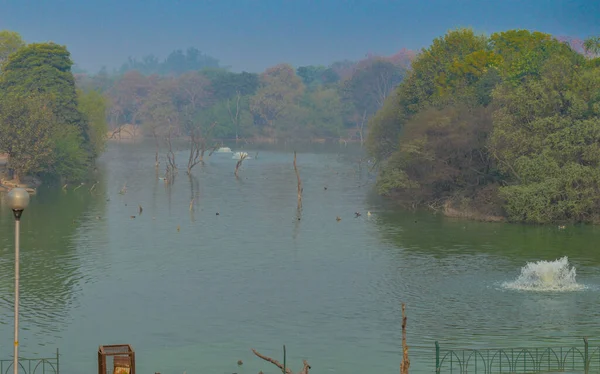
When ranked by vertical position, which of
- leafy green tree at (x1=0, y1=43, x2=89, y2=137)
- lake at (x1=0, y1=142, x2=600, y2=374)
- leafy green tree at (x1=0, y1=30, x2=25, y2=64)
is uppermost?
leafy green tree at (x1=0, y1=30, x2=25, y2=64)

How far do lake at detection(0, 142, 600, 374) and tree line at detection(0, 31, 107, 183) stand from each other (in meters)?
7.24

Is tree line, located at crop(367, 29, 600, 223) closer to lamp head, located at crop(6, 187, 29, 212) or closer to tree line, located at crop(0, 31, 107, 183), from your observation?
tree line, located at crop(0, 31, 107, 183)

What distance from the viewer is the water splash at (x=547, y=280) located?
5424 cm

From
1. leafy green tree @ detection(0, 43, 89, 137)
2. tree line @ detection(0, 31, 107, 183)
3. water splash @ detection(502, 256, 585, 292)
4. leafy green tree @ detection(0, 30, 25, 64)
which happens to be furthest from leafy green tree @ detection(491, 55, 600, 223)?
leafy green tree @ detection(0, 30, 25, 64)

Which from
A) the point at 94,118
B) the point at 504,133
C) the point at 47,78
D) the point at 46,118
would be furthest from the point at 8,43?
the point at 504,133

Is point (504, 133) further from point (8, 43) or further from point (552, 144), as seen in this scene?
point (8, 43)

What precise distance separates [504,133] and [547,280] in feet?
83.1

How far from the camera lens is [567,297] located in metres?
52.2

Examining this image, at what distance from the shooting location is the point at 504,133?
A: 7819cm

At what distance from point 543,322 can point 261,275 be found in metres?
19.0

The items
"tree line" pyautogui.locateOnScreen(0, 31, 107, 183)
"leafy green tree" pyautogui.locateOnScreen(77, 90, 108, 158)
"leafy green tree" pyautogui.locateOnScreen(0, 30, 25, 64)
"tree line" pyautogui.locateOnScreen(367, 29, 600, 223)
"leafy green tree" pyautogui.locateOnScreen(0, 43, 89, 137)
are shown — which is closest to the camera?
"tree line" pyautogui.locateOnScreen(367, 29, 600, 223)

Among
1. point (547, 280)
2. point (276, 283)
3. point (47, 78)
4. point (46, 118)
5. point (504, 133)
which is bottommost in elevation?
point (276, 283)

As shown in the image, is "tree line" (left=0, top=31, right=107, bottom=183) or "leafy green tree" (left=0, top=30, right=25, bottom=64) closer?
"tree line" (left=0, top=31, right=107, bottom=183)

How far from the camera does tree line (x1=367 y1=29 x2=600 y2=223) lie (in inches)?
2985
